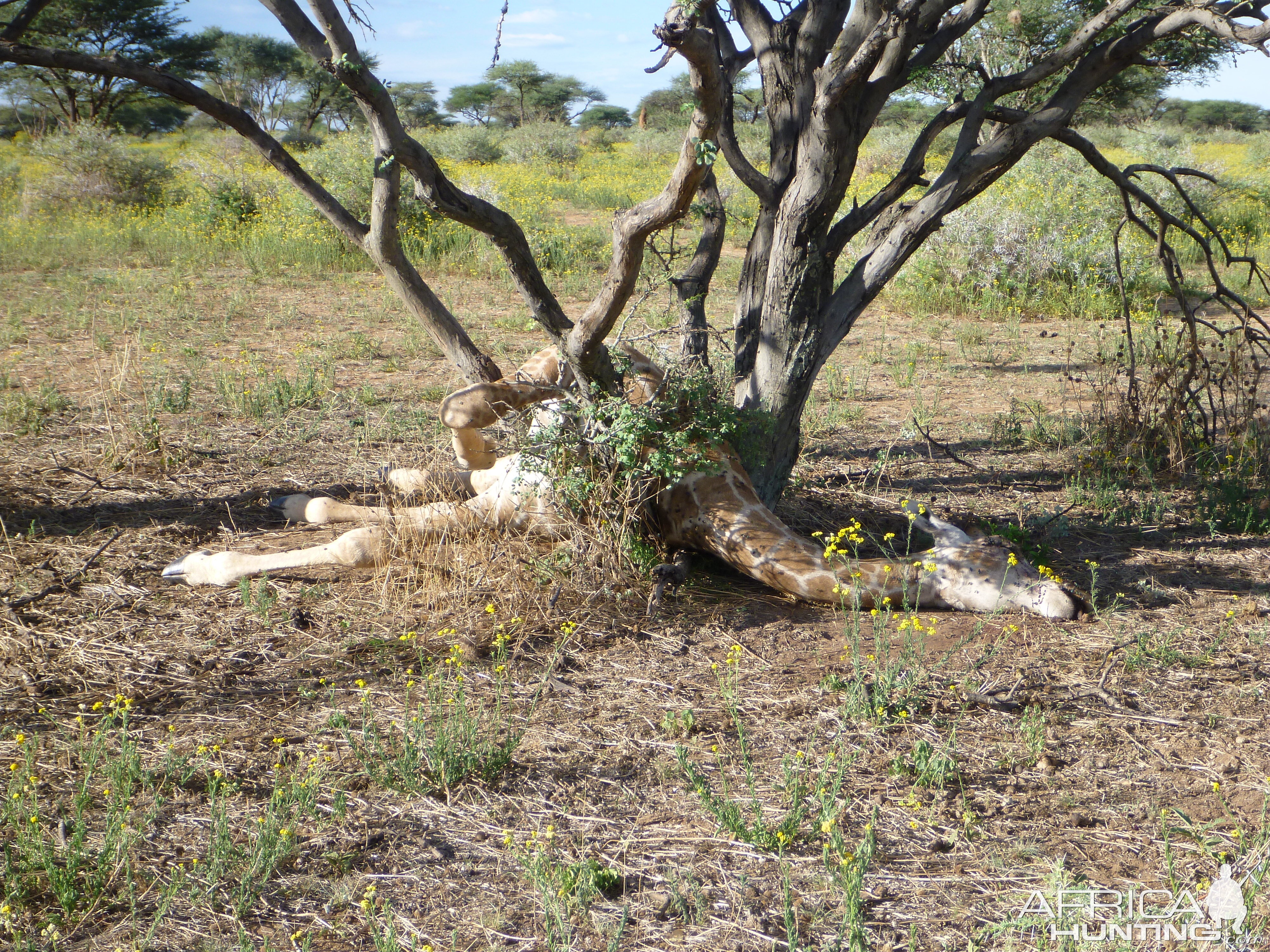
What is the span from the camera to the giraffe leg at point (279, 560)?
4.21m

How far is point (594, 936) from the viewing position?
232 cm

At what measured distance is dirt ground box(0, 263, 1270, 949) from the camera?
242cm

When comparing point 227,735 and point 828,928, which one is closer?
point 828,928

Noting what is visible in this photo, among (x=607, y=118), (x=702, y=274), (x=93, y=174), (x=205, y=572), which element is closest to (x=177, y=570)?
(x=205, y=572)

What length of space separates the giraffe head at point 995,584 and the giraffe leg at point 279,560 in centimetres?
237

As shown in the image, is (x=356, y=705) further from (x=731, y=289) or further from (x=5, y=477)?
(x=731, y=289)

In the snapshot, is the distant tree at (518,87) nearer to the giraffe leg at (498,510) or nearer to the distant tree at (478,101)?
the distant tree at (478,101)

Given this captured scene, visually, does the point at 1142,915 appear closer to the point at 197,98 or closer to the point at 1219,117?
the point at 197,98

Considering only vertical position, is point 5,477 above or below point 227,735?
above

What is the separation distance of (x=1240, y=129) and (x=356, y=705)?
155 ft

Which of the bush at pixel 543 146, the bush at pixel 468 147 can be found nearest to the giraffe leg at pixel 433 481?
the bush at pixel 543 146

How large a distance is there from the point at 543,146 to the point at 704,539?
933 inches

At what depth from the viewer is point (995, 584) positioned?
13.7 ft

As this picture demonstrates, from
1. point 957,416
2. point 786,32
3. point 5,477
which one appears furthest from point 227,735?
point 957,416
